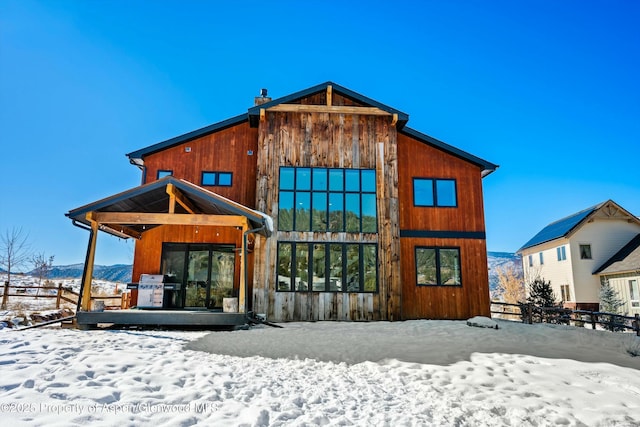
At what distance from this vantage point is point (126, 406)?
3311mm

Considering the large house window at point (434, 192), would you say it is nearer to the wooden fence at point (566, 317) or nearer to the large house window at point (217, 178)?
the wooden fence at point (566, 317)

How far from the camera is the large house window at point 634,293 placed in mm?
19120

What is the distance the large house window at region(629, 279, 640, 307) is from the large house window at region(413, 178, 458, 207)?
44.2 feet

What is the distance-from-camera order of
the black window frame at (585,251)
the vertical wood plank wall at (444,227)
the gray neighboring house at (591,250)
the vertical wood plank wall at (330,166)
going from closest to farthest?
the vertical wood plank wall at (330,166), the vertical wood plank wall at (444,227), the gray neighboring house at (591,250), the black window frame at (585,251)

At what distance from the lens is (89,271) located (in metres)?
8.98

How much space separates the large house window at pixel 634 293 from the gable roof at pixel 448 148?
12639 mm

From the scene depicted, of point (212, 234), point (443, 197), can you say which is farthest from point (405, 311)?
point (212, 234)

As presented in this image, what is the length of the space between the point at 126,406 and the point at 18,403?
0.82 meters

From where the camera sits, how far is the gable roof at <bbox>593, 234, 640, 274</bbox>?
18950 mm

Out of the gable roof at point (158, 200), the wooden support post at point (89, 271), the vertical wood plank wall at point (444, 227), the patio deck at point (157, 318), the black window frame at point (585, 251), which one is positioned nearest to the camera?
the patio deck at point (157, 318)

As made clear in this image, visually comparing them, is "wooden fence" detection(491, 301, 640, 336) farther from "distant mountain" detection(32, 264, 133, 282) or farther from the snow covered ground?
"distant mountain" detection(32, 264, 133, 282)

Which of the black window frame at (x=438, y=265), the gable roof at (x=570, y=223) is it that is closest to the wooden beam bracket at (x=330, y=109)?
the black window frame at (x=438, y=265)

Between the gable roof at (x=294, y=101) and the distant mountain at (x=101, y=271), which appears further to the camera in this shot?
the distant mountain at (x=101, y=271)

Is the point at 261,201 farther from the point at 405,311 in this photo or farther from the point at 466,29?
the point at 466,29
